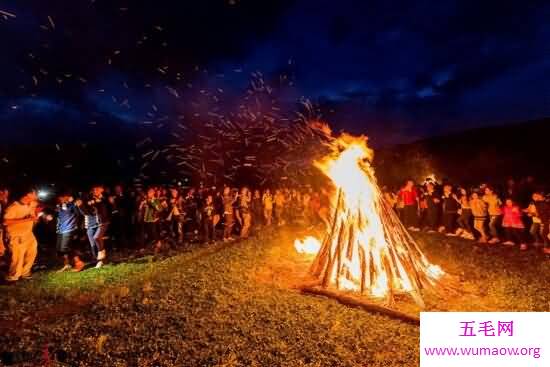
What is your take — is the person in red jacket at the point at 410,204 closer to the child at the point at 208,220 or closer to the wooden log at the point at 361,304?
the child at the point at 208,220

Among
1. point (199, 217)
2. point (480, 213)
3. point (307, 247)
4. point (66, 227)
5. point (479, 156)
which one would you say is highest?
point (479, 156)

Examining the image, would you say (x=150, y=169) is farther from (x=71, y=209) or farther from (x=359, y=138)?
(x=359, y=138)

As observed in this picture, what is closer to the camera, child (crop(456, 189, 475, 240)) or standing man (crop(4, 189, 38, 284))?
standing man (crop(4, 189, 38, 284))

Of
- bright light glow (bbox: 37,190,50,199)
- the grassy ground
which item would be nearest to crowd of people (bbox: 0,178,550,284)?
the grassy ground

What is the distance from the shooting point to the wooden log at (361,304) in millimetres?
6491

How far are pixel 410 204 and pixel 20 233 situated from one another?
46.8ft

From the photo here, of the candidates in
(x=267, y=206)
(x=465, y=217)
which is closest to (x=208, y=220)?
(x=267, y=206)

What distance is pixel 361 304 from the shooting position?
7.07 metres

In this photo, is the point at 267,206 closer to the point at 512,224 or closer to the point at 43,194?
the point at 512,224

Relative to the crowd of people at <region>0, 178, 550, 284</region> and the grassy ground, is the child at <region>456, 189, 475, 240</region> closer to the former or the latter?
the crowd of people at <region>0, 178, 550, 284</region>

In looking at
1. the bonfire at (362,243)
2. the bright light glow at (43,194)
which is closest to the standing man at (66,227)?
the bonfire at (362,243)

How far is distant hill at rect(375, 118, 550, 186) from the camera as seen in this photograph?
1922 cm

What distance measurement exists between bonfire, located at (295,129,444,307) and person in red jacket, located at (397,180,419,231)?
270 inches

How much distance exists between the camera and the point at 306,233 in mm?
14969
